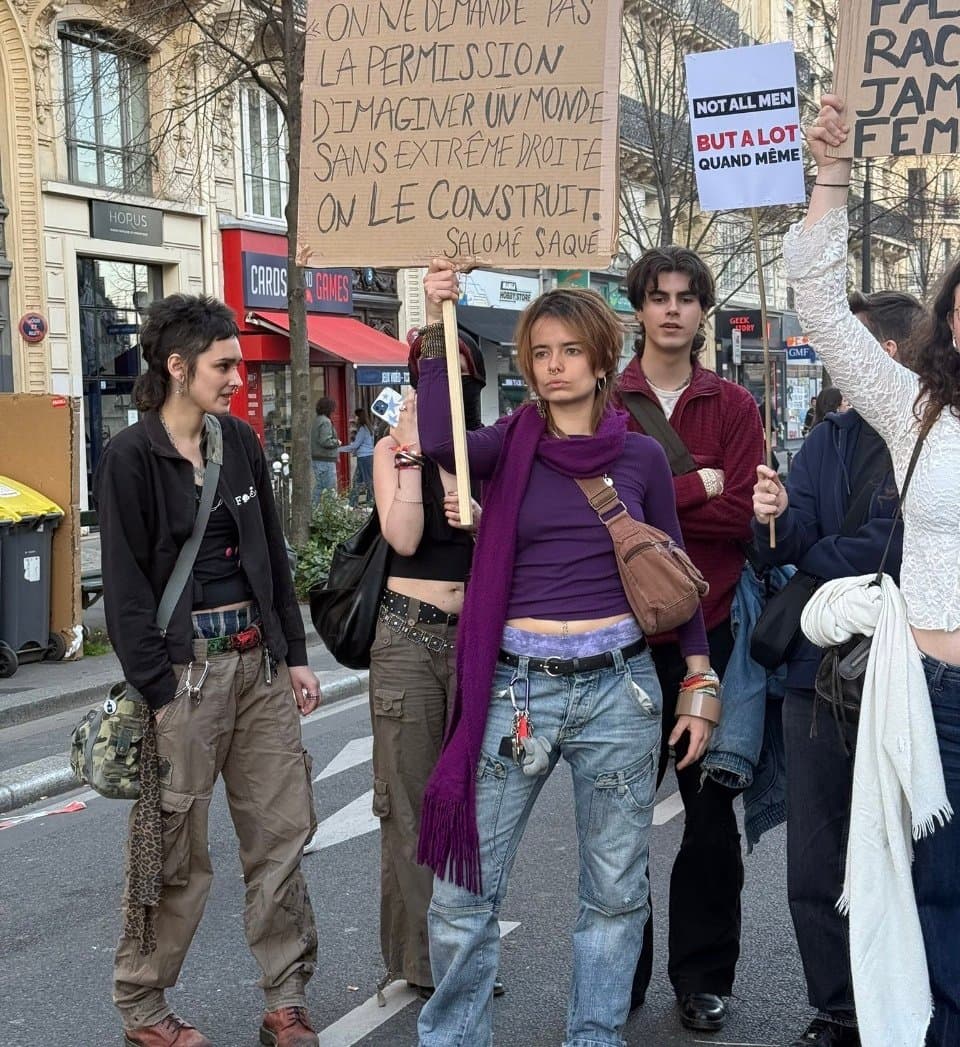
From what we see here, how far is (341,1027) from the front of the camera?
13.5 feet

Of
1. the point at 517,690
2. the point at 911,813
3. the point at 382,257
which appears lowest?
the point at 911,813

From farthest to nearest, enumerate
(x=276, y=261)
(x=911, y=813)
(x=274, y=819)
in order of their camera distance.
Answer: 1. (x=276, y=261)
2. (x=274, y=819)
3. (x=911, y=813)

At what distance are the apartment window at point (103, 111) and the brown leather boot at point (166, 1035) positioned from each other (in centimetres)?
1690

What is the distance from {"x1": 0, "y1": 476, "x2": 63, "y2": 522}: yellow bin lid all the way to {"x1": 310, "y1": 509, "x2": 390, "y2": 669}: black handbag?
6270 mm

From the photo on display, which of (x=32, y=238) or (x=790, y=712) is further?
(x=32, y=238)

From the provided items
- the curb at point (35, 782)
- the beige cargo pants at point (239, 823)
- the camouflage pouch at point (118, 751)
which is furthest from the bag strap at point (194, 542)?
the curb at point (35, 782)

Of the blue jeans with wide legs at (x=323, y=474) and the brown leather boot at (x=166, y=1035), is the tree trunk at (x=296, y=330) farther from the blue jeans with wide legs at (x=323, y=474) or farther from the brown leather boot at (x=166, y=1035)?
the brown leather boot at (x=166, y=1035)

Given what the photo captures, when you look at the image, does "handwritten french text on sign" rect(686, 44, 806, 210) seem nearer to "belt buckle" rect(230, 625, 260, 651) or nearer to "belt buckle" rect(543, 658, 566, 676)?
"belt buckle" rect(543, 658, 566, 676)

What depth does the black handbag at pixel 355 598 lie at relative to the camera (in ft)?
13.5

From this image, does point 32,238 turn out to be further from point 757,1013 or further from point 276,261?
point 757,1013

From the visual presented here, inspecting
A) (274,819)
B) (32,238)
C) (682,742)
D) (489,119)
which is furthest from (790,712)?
(32,238)

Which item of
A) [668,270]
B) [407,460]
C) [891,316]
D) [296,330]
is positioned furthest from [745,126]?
[296,330]

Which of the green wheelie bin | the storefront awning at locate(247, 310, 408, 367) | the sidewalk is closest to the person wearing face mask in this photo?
the sidewalk

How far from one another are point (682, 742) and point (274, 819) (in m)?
1.14
